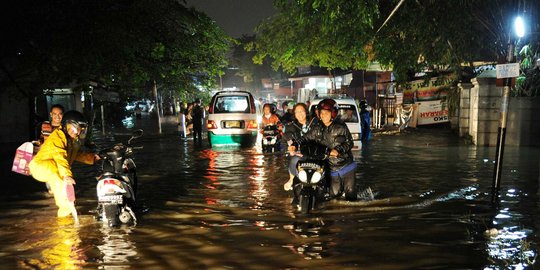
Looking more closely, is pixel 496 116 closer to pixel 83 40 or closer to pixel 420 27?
pixel 420 27

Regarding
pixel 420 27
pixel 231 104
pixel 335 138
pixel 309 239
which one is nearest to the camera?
pixel 309 239

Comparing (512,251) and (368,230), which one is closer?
(512,251)

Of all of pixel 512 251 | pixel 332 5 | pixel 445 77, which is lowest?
pixel 512 251

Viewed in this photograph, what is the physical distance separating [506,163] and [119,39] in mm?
10794

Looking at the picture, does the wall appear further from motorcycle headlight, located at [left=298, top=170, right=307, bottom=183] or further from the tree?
the tree

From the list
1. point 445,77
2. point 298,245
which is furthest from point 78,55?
point 445,77

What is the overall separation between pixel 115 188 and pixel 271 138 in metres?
8.96

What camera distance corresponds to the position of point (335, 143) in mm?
7617

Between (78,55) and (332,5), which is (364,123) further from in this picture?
(78,55)

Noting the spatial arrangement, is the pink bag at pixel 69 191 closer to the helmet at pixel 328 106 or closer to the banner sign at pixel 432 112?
the helmet at pixel 328 106

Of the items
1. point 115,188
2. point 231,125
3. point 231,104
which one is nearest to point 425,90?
point 231,104

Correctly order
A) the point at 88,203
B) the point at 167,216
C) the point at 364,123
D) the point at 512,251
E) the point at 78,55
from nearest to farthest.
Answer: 1. the point at 512,251
2. the point at 167,216
3. the point at 88,203
4. the point at 78,55
5. the point at 364,123

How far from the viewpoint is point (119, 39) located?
46.6 feet

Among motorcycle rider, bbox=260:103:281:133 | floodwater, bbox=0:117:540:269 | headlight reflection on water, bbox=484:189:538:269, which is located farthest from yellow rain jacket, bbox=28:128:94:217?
motorcycle rider, bbox=260:103:281:133
